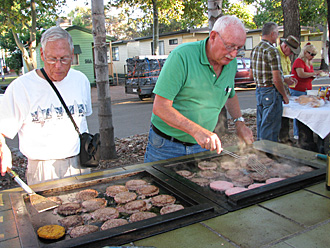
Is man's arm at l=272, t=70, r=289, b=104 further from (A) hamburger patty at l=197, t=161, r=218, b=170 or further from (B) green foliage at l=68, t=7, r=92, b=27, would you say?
(B) green foliage at l=68, t=7, r=92, b=27

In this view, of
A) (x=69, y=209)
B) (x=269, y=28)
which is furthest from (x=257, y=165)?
(x=269, y=28)

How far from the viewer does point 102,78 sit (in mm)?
5672

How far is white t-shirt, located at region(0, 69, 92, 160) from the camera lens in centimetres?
234

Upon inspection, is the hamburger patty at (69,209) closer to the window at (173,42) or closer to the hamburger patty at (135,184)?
the hamburger patty at (135,184)

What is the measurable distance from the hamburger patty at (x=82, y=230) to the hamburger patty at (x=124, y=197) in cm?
36

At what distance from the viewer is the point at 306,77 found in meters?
6.18

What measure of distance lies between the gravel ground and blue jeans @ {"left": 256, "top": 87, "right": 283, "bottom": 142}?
117 centimetres

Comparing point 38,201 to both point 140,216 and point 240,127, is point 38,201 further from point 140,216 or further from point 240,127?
point 240,127

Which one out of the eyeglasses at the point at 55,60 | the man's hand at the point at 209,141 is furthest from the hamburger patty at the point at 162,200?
the eyeglasses at the point at 55,60

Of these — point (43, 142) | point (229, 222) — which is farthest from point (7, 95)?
point (229, 222)

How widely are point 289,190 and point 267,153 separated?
93cm

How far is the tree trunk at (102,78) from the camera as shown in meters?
5.48

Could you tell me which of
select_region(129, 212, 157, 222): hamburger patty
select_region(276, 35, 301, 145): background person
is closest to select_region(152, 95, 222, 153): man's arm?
select_region(129, 212, 157, 222): hamburger patty

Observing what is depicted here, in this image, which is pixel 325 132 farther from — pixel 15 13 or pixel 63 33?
pixel 15 13
